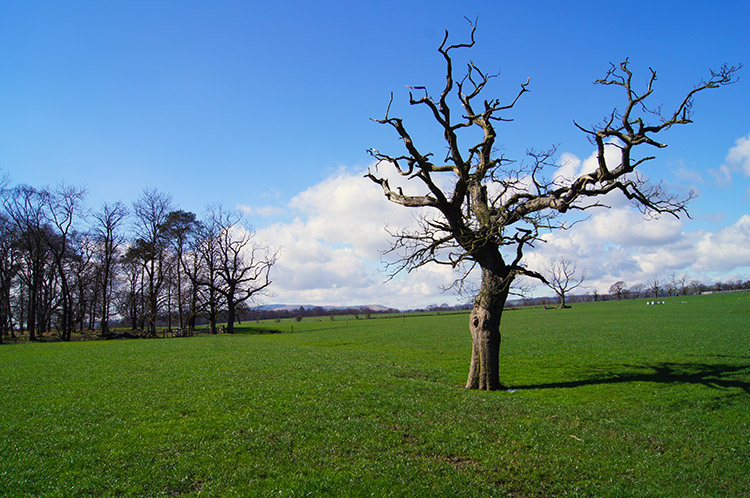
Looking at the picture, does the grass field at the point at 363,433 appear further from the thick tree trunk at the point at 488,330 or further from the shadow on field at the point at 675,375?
the thick tree trunk at the point at 488,330

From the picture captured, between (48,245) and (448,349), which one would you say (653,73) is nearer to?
(448,349)

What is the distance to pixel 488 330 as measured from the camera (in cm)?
1667

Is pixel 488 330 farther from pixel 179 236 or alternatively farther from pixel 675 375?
pixel 179 236

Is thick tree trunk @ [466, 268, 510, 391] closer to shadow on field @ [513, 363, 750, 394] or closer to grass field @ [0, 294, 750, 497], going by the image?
grass field @ [0, 294, 750, 497]

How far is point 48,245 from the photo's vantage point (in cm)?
4897

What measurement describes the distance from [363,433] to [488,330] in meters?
8.21

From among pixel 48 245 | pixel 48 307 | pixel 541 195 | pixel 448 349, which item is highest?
pixel 48 245

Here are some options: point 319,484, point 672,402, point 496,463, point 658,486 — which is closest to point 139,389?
point 319,484

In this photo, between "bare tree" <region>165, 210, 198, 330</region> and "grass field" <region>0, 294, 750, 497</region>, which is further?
"bare tree" <region>165, 210, 198, 330</region>

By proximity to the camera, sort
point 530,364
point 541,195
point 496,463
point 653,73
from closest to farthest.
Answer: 1. point 496,463
2. point 653,73
3. point 541,195
4. point 530,364

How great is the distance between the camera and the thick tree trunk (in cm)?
1662

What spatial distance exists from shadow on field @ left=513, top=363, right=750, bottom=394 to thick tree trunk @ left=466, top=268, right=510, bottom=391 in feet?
6.45

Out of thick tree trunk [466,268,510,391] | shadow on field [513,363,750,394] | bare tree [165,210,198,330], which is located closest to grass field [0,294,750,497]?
shadow on field [513,363,750,394]

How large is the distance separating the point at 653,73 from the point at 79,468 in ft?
61.7
